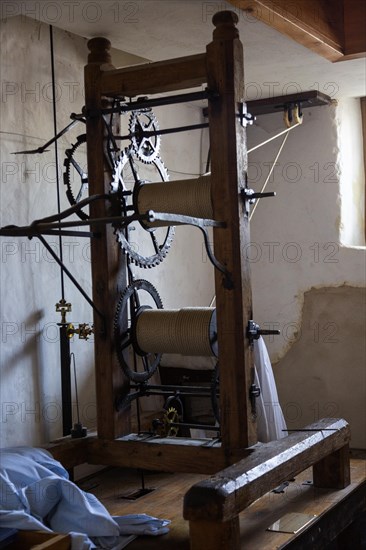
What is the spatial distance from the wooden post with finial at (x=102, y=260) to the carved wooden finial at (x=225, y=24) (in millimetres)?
530

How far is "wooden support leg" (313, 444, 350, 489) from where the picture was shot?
317cm

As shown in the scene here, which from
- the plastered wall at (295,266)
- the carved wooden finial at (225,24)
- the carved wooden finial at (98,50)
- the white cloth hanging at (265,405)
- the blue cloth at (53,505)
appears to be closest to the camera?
the blue cloth at (53,505)

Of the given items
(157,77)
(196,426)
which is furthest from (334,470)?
(157,77)

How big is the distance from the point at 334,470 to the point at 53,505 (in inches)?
44.3

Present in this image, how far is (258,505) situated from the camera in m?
3.04

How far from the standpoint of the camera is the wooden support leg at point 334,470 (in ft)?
10.4

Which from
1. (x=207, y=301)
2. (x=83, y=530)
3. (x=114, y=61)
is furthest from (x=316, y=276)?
(x=83, y=530)

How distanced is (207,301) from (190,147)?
0.95m

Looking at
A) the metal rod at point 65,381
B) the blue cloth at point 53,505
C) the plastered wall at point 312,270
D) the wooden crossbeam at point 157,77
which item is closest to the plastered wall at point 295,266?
the plastered wall at point 312,270

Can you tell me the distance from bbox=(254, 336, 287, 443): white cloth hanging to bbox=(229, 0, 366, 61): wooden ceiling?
1424mm

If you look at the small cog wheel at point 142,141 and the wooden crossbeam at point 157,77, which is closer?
the wooden crossbeam at point 157,77

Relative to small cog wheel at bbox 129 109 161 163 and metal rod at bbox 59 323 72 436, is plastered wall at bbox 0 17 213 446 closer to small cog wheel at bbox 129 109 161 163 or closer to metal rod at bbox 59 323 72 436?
metal rod at bbox 59 323 72 436

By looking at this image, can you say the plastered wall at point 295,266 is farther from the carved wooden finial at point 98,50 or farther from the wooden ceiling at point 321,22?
the wooden ceiling at point 321,22

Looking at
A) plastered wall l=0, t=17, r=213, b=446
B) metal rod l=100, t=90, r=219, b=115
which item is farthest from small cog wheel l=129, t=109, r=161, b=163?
plastered wall l=0, t=17, r=213, b=446
